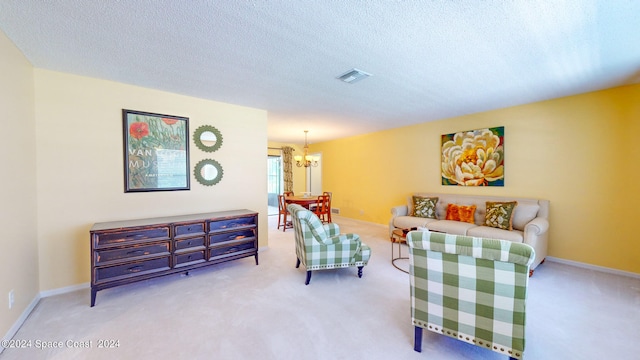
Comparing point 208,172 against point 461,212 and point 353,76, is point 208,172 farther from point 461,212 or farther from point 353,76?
point 461,212

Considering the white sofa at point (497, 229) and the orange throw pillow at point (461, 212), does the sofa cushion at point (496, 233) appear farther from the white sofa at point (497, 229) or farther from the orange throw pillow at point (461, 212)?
the orange throw pillow at point (461, 212)

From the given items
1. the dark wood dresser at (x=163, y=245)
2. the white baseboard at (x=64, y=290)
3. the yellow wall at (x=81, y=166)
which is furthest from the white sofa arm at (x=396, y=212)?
the white baseboard at (x=64, y=290)

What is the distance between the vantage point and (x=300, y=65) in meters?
2.56

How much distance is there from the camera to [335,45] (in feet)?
7.13

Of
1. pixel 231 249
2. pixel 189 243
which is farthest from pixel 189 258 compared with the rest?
pixel 231 249

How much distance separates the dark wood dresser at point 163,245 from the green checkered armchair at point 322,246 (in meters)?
0.90

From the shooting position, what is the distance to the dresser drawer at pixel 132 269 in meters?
2.53

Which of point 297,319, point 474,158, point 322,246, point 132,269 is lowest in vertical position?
point 297,319

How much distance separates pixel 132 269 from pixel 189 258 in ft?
1.85

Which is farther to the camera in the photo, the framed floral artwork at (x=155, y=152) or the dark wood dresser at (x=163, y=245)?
the framed floral artwork at (x=155, y=152)

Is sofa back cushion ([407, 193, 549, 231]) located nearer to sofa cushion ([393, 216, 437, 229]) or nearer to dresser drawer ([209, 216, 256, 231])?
sofa cushion ([393, 216, 437, 229])

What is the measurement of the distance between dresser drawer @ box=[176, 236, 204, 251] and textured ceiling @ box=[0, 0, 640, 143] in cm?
197

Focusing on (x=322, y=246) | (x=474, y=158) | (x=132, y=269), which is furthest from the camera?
(x=474, y=158)

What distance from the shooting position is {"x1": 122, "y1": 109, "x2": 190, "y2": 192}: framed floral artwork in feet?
10.2
